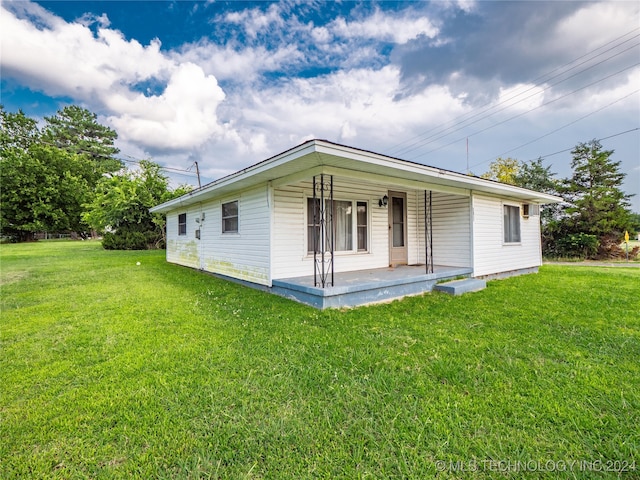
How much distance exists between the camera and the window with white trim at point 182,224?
33.8ft

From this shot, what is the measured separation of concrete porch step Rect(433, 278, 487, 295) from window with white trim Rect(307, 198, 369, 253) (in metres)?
1.89

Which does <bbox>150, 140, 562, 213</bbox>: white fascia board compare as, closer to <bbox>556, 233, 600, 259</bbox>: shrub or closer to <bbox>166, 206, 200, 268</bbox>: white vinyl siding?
<bbox>166, 206, 200, 268</bbox>: white vinyl siding

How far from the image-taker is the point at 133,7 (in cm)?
902

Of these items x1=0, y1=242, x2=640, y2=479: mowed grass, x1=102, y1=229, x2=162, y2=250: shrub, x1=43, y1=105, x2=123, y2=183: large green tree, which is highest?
x1=43, y1=105, x2=123, y2=183: large green tree

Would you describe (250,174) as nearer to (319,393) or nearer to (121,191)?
(319,393)

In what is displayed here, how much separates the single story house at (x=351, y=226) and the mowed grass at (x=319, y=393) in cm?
137

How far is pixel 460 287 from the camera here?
5.82 meters

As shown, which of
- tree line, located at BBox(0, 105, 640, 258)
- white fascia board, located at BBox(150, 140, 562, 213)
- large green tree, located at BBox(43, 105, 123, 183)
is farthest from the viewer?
large green tree, located at BBox(43, 105, 123, 183)

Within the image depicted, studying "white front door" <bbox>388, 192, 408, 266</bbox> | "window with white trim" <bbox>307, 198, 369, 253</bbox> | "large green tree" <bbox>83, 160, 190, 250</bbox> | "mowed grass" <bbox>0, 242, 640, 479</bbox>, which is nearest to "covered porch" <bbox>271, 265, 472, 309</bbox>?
"mowed grass" <bbox>0, 242, 640, 479</bbox>

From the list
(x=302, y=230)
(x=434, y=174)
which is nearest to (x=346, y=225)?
(x=302, y=230)

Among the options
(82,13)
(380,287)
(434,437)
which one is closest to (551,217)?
(380,287)

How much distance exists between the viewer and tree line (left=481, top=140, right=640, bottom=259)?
13.6 metres

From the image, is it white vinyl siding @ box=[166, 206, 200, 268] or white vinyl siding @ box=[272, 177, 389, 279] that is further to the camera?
white vinyl siding @ box=[166, 206, 200, 268]

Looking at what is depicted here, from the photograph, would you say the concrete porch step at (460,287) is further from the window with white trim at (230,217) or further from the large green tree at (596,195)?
the large green tree at (596,195)
